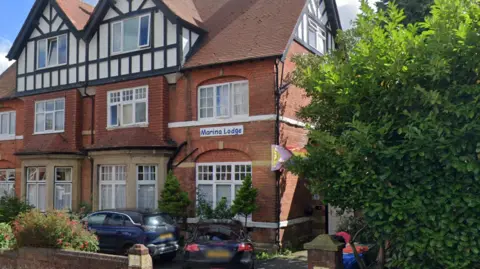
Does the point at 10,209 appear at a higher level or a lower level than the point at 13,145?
lower

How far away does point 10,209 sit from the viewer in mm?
18906

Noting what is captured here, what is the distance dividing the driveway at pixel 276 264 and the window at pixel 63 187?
8564 millimetres

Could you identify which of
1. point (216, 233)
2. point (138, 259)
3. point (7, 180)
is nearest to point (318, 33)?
point (216, 233)

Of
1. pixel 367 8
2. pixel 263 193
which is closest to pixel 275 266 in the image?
pixel 263 193

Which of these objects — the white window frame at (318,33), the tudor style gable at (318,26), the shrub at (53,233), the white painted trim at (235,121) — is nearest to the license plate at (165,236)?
the shrub at (53,233)

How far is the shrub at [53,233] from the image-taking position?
10.6 metres

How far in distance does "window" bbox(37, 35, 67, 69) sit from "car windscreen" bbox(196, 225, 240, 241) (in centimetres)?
1343

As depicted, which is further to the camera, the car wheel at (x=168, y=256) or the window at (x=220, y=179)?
the window at (x=220, y=179)

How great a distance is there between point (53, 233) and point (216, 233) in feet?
12.5

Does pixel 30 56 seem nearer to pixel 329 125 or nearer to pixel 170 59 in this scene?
pixel 170 59

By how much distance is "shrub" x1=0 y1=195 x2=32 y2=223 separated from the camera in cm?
1878

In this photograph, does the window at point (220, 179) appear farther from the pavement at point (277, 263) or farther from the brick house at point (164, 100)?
the pavement at point (277, 263)

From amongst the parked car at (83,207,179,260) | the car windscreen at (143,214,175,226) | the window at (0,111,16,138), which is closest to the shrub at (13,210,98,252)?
the parked car at (83,207,179,260)

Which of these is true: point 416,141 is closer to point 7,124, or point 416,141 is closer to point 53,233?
point 53,233
